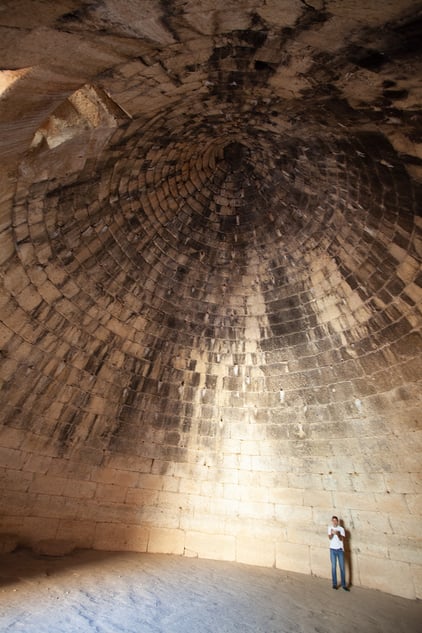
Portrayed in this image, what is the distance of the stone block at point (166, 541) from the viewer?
721 centimetres

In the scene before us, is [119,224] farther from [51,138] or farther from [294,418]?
[294,418]

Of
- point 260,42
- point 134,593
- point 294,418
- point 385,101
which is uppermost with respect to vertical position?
point 385,101

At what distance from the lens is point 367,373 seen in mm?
6535

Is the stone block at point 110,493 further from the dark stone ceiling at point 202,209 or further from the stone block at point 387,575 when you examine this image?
the stone block at point 387,575

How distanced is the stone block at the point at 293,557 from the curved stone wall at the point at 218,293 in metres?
0.04

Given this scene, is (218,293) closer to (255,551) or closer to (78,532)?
(255,551)

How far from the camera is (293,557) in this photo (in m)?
6.91

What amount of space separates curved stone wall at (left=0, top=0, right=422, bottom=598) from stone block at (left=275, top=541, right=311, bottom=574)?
39 millimetres

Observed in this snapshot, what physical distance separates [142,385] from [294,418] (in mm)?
3206

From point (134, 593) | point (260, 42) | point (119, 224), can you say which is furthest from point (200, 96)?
point (134, 593)

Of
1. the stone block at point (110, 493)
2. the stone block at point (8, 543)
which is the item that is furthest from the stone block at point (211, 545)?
the stone block at point (8, 543)

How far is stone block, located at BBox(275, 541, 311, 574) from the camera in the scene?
6.78 metres

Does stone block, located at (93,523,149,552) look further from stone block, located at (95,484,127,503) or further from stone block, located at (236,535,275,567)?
stone block, located at (236,535,275,567)

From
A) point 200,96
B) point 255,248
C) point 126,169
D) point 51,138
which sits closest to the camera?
point 51,138
